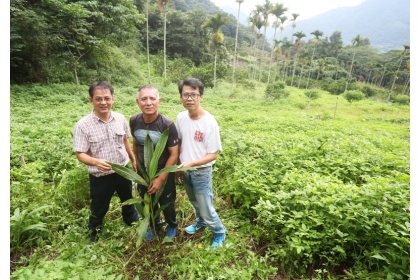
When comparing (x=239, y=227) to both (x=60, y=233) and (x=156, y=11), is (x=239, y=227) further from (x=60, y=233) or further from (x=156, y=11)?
(x=156, y=11)

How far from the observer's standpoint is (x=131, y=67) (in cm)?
1827

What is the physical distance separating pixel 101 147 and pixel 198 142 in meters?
0.95

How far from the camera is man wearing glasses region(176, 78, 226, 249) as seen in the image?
1.99 metres

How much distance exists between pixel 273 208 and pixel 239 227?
0.57 metres

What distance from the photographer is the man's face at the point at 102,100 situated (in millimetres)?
2035

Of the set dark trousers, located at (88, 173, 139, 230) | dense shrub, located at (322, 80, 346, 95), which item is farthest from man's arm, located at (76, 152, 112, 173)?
dense shrub, located at (322, 80, 346, 95)

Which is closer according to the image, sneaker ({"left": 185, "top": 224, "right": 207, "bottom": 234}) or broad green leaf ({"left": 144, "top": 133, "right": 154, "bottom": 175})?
broad green leaf ({"left": 144, "top": 133, "right": 154, "bottom": 175})

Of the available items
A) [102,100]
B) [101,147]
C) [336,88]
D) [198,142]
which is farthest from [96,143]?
[336,88]

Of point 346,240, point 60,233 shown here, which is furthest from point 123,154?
point 346,240

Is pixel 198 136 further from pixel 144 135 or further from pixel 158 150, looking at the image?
pixel 144 135

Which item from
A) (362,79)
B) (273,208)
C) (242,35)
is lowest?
Result: (273,208)

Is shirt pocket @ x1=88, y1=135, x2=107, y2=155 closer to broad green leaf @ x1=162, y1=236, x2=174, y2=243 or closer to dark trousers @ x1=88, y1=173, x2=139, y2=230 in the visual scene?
dark trousers @ x1=88, y1=173, x2=139, y2=230

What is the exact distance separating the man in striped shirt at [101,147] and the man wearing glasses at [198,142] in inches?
25.1

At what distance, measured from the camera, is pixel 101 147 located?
7.10 feet
